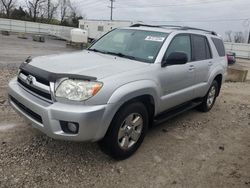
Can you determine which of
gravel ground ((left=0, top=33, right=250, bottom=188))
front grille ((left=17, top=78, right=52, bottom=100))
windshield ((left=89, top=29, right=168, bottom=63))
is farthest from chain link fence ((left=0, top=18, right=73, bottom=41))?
front grille ((left=17, top=78, right=52, bottom=100))

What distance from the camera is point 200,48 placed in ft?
18.0

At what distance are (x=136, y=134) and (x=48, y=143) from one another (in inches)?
50.3

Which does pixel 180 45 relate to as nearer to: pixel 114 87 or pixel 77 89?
pixel 114 87

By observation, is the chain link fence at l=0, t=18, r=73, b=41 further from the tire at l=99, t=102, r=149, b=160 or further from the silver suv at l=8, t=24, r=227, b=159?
the tire at l=99, t=102, r=149, b=160

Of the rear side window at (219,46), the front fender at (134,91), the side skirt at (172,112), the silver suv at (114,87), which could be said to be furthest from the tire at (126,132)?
the rear side window at (219,46)

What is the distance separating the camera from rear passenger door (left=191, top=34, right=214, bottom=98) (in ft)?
17.1

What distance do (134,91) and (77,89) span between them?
0.76 meters

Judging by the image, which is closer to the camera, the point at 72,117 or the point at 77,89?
the point at 72,117

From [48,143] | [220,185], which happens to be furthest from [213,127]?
[48,143]

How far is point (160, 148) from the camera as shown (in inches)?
167

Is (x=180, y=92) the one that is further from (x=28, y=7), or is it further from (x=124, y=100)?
(x=28, y=7)

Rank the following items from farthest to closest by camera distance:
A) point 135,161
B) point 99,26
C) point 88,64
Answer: point 99,26
point 135,161
point 88,64

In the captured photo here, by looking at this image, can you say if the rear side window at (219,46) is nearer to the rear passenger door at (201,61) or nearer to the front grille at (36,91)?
the rear passenger door at (201,61)

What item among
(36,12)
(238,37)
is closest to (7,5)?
(36,12)
